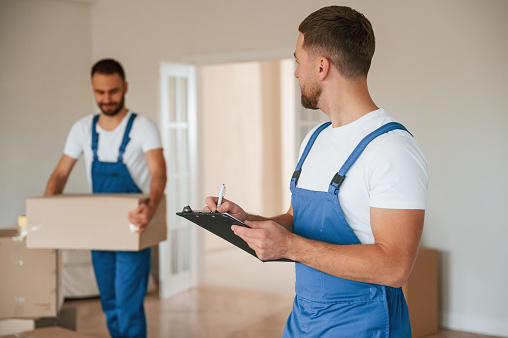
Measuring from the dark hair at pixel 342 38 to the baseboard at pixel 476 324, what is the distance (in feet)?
11.5

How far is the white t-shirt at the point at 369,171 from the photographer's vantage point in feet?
4.51

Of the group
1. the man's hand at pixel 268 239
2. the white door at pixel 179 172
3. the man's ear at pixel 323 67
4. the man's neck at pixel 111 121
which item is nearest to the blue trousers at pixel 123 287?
the man's neck at pixel 111 121

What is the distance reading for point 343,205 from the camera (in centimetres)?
154

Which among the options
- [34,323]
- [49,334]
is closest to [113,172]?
[34,323]

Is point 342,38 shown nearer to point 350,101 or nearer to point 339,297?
point 350,101

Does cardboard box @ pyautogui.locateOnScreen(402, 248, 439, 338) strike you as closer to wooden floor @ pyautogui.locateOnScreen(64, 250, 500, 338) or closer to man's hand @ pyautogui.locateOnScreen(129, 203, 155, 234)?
wooden floor @ pyautogui.locateOnScreen(64, 250, 500, 338)

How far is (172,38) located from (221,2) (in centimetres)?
67

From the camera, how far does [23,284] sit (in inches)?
125

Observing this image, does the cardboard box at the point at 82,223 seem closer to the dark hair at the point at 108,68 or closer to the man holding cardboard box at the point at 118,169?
the man holding cardboard box at the point at 118,169

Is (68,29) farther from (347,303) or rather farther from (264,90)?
(347,303)

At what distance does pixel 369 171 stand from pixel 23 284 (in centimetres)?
240

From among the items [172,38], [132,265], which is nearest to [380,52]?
[172,38]

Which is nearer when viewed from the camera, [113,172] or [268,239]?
[268,239]

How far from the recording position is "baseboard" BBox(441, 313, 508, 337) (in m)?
4.38
